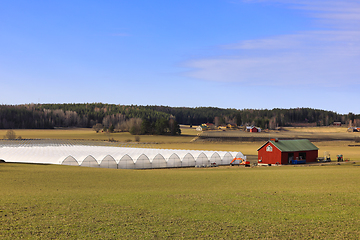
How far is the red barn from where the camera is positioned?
57406 mm

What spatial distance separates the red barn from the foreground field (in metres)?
28.0

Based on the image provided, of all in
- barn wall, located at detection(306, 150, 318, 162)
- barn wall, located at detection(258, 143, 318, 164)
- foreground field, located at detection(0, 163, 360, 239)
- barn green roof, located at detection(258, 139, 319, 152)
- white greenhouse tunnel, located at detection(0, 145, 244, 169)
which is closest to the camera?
foreground field, located at detection(0, 163, 360, 239)

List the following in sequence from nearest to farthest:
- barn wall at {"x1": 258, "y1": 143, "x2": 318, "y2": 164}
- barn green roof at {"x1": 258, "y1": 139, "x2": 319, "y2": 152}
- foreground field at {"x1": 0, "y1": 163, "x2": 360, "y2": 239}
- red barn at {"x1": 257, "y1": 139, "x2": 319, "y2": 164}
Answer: foreground field at {"x1": 0, "y1": 163, "x2": 360, "y2": 239}
barn wall at {"x1": 258, "y1": 143, "x2": 318, "y2": 164}
red barn at {"x1": 257, "y1": 139, "x2": 319, "y2": 164}
barn green roof at {"x1": 258, "y1": 139, "x2": 319, "y2": 152}

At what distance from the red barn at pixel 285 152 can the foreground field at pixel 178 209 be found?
28030 millimetres

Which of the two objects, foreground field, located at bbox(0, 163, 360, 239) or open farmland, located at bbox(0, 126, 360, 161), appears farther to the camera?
open farmland, located at bbox(0, 126, 360, 161)

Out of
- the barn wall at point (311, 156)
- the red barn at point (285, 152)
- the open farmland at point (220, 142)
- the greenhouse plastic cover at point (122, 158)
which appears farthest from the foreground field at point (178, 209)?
the open farmland at point (220, 142)

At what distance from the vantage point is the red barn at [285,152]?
5741 centimetres

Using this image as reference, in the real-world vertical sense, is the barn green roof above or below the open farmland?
above

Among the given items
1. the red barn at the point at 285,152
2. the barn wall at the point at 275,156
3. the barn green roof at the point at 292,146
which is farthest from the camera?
the barn green roof at the point at 292,146

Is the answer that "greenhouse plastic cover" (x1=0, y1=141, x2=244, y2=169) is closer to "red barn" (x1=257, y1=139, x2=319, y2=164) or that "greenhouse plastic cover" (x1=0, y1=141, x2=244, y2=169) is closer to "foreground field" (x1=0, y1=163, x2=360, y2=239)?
"red barn" (x1=257, y1=139, x2=319, y2=164)

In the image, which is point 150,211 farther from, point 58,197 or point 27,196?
point 27,196

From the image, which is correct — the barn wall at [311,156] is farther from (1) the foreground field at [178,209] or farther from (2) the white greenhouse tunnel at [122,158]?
(1) the foreground field at [178,209]

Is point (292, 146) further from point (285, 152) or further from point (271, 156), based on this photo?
point (271, 156)

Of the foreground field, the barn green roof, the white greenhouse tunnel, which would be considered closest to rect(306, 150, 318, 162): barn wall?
the barn green roof
